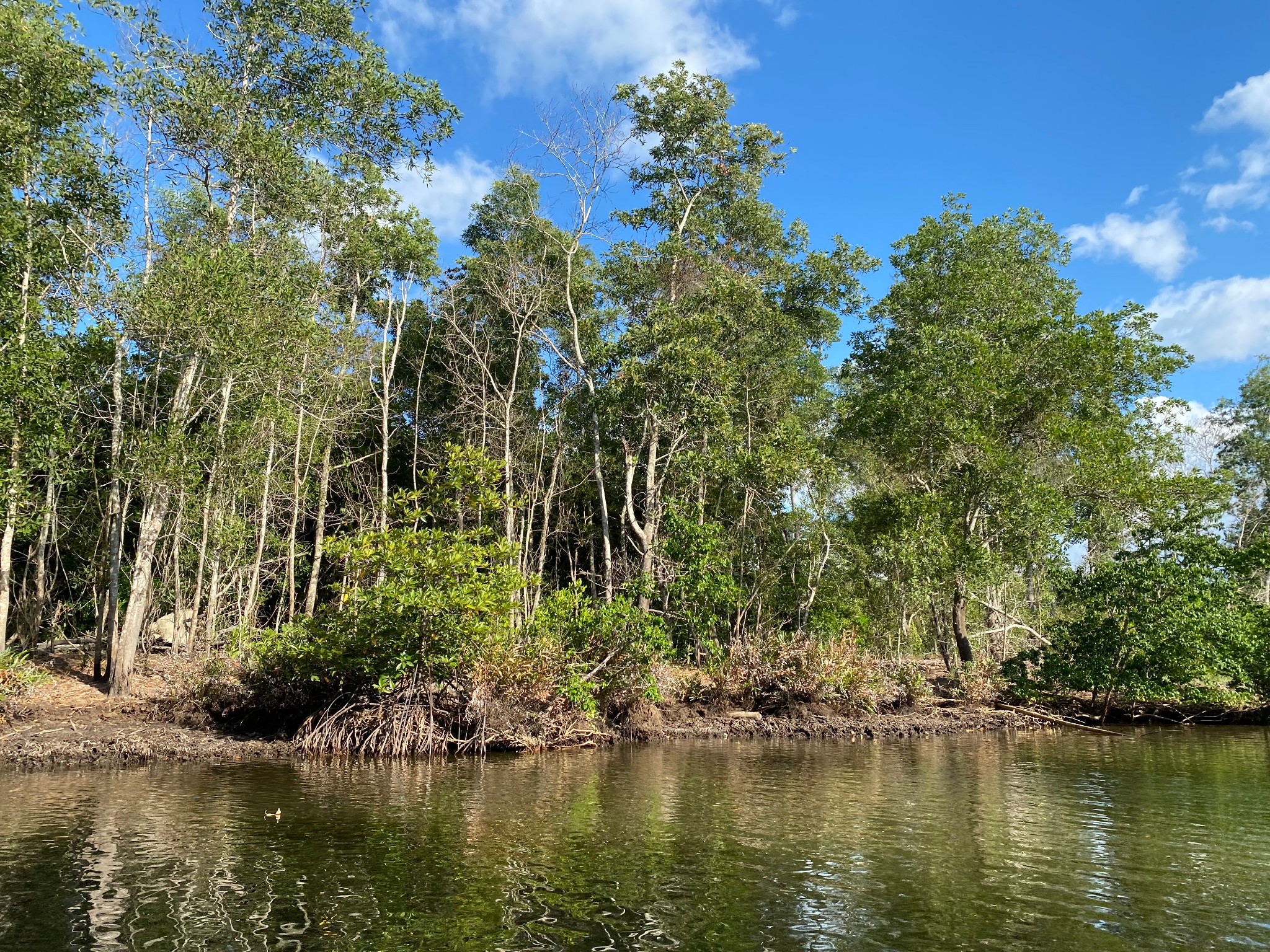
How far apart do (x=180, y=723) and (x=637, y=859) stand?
449 inches

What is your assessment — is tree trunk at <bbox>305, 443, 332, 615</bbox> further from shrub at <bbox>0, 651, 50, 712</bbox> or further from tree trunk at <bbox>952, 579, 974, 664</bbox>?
tree trunk at <bbox>952, 579, 974, 664</bbox>

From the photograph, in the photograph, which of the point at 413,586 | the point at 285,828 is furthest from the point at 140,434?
the point at 285,828

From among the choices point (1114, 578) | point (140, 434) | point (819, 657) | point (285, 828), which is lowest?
point (285, 828)

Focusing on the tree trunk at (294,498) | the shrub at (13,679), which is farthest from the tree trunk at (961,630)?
the shrub at (13,679)

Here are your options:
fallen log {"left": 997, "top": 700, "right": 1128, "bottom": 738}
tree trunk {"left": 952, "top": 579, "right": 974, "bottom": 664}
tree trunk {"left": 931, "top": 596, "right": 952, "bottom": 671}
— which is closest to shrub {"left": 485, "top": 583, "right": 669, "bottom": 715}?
fallen log {"left": 997, "top": 700, "right": 1128, "bottom": 738}

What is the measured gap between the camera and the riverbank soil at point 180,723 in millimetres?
13008

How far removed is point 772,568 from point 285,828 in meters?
18.7

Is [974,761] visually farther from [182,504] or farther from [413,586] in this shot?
[182,504]

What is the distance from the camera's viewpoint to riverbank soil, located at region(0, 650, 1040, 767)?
42.7 feet

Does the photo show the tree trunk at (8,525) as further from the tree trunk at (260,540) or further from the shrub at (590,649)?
the shrub at (590,649)

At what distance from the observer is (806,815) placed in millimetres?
8969

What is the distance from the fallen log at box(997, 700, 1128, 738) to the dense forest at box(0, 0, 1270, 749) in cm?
61

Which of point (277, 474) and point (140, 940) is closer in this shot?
point (140, 940)

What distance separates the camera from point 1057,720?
734 inches
